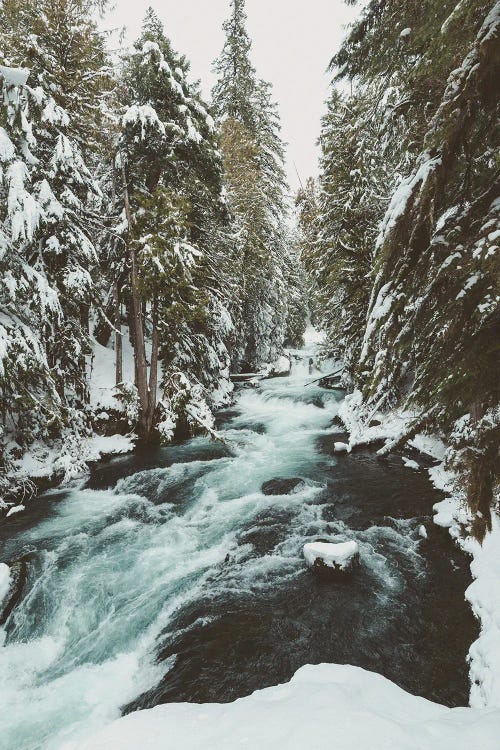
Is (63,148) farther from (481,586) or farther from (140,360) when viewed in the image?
(481,586)

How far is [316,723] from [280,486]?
26.2 ft

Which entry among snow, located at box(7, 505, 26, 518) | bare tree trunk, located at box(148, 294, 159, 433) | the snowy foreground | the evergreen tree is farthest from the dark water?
bare tree trunk, located at box(148, 294, 159, 433)

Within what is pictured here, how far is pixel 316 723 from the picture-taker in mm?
2211

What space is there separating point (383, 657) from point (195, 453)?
8.66m

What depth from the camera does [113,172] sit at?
498 inches

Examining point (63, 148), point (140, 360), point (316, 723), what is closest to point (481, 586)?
point (316, 723)

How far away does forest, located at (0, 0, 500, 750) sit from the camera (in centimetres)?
247

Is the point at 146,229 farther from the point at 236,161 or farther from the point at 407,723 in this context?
the point at 407,723

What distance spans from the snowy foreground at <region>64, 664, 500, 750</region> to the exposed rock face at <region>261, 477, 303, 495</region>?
6.90 metres

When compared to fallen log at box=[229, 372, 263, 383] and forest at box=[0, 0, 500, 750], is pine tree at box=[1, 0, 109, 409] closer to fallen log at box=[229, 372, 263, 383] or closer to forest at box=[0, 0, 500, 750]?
forest at box=[0, 0, 500, 750]

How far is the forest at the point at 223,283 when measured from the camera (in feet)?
8.12

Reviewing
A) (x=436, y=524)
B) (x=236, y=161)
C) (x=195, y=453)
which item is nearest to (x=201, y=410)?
(x=195, y=453)

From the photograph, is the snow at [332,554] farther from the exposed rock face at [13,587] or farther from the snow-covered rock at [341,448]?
the snow-covered rock at [341,448]

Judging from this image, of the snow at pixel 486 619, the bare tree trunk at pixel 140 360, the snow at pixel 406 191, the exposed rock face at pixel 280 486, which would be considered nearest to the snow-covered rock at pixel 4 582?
the exposed rock face at pixel 280 486
